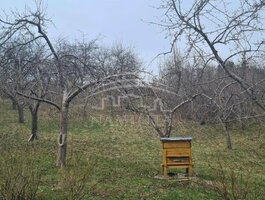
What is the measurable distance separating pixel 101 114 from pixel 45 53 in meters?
11.8

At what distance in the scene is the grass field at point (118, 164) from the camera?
658 cm

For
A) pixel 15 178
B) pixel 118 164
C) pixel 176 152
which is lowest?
pixel 118 164

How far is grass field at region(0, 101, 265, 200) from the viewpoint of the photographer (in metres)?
6.58

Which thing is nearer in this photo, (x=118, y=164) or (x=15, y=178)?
(x=15, y=178)

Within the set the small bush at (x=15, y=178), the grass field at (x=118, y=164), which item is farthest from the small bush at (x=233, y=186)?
the small bush at (x=15, y=178)

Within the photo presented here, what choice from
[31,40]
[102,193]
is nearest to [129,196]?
[102,193]

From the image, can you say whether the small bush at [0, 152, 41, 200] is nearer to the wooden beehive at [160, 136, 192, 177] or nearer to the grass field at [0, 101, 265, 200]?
the grass field at [0, 101, 265, 200]

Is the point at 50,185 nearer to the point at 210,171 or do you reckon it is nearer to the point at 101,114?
the point at 210,171

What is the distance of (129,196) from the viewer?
8312 millimetres

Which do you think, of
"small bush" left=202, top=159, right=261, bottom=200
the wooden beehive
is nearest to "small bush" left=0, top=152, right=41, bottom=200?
"small bush" left=202, top=159, right=261, bottom=200

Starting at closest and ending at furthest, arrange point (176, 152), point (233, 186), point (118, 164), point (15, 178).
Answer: point (233, 186) < point (15, 178) < point (176, 152) < point (118, 164)

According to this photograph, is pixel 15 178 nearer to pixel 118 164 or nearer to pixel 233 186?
pixel 233 186

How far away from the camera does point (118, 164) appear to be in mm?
12008

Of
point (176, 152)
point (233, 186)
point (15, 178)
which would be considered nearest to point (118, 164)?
point (176, 152)
